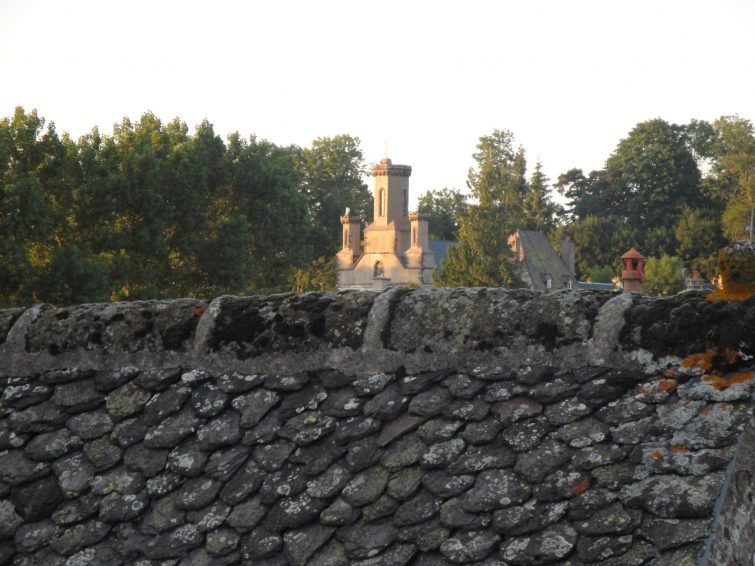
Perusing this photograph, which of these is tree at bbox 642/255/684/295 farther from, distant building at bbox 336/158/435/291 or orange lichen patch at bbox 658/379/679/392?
orange lichen patch at bbox 658/379/679/392

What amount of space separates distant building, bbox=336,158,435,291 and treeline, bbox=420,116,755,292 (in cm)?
576

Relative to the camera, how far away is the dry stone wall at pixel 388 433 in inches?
184

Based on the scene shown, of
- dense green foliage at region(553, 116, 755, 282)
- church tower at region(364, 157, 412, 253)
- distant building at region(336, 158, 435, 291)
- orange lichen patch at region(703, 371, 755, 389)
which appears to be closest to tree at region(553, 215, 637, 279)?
dense green foliage at region(553, 116, 755, 282)

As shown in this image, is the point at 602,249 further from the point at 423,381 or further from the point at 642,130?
the point at 423,381

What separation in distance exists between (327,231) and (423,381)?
341 feet

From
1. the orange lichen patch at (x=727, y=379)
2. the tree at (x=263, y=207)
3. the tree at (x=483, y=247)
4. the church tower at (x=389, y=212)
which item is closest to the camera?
the orange lichen patch at (x=727, y=379)

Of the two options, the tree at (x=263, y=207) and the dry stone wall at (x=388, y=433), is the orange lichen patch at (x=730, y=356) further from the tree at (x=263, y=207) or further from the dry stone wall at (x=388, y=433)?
the tree at (x=263, y=207)

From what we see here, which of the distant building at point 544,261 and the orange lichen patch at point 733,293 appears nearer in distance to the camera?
the orange lichen patch at point 733,293

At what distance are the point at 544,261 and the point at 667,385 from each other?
103 meters

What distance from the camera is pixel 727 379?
4.83 metres

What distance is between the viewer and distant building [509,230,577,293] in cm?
10356

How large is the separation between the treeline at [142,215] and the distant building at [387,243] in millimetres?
48968

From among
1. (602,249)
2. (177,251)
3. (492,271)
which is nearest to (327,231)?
(602,249)

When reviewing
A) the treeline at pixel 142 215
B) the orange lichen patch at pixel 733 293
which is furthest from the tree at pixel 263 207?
the orange lichen patch at pixel 733 293
